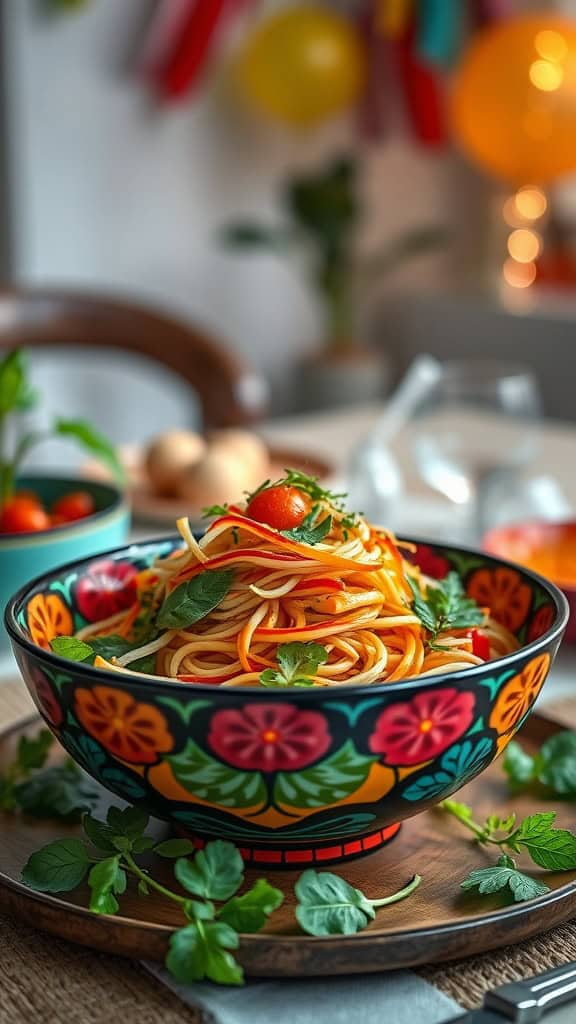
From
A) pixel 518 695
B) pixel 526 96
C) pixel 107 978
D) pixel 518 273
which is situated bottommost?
pixel 518 273

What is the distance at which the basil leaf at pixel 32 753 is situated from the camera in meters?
0.74

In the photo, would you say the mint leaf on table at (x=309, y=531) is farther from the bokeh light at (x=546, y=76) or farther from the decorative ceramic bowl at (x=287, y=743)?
the bokeh light at (x=546, y=76)

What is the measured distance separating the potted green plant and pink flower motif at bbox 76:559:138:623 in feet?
10.2

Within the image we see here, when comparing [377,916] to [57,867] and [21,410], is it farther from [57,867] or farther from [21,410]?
[21,410]

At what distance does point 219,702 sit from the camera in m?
0.55

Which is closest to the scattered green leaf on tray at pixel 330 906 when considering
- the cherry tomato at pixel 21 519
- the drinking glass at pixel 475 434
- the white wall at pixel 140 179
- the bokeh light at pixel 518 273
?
the cherry tomato at pixel 21 519

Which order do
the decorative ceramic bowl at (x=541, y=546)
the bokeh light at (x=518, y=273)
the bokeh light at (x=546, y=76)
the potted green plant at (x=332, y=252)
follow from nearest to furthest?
the decorative ceramic bowl at (x=541, y=546) → the bokeh light at (x=546, y=76) → the potted green plant at (x=332, y=252) → the bokeh light at (x=518, y=273)

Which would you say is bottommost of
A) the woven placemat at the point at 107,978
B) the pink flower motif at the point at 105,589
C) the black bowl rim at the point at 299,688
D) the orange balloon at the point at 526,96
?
the woven placemat at the point at 107,978

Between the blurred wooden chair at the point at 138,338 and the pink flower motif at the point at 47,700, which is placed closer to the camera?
the pink flower motif at the point at 47,700

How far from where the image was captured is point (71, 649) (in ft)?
2.10

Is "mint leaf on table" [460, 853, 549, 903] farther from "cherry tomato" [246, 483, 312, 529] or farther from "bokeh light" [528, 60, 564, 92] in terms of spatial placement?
"bokeh light" [528, 60, 564, 92]

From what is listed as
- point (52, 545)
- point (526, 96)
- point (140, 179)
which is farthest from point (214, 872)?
point (140, 179)

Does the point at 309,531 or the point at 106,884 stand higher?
the point at 309,531

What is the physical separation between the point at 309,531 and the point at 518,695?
0.14m
